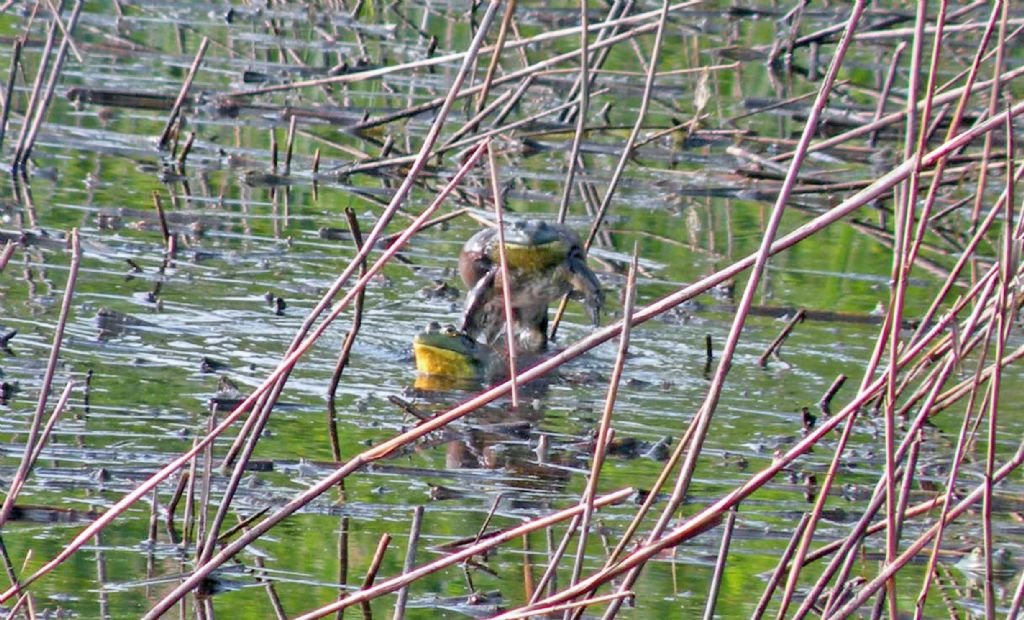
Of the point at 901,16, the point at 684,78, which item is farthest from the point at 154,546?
the point at 684,78

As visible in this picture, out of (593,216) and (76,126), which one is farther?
(76,126)

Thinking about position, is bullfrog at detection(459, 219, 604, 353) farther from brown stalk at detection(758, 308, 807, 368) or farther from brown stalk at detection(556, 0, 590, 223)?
brown stalk at detection(758, 308, 807, 368)

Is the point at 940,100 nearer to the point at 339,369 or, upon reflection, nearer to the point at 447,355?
the point at 339,369

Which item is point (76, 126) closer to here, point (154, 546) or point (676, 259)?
point (676, 259)

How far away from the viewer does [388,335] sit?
694cm

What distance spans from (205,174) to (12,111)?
5.89 ft

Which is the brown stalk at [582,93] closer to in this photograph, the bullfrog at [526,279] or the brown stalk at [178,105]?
the bullfrog at [526,279]

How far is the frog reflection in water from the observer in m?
6.47

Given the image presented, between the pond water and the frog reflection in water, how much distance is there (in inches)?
6.0

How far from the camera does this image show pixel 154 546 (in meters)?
4.37

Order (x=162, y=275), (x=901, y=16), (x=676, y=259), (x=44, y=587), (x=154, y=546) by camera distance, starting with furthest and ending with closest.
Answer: (x=901, y=16)
(x=676, y=259)
(x=162, y=275)
(x=154, y=546)
(x=44, y=587)

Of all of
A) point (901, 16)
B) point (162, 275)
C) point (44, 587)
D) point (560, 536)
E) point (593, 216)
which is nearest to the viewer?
point (44, 587)

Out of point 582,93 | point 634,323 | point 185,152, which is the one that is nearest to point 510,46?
point 582,93

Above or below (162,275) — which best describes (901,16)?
above
